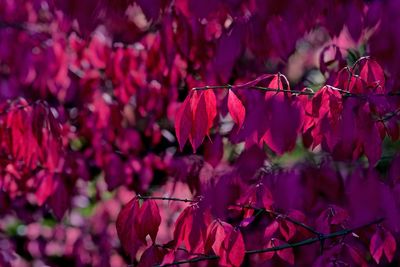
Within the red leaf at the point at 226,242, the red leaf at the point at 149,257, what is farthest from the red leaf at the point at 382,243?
the red leaf at the point at 149,257

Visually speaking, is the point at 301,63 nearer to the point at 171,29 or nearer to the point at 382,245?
the point at 171,29

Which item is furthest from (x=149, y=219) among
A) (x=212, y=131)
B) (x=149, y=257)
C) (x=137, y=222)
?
(x=212, y=131)

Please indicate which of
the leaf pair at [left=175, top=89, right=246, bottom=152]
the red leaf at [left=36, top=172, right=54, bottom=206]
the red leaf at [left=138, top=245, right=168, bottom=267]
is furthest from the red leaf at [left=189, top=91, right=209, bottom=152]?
the red leaf at [left=36, top=172, right=54, bottom=206]

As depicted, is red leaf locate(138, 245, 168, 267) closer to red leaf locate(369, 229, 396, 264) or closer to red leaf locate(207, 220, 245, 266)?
red leaf locate(207, 220, 245, 266)

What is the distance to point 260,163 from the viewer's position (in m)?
2.71

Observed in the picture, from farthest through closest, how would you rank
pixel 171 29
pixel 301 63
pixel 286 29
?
1. pixel 301 63
2. pixel 171 29
3. pixel 286 29

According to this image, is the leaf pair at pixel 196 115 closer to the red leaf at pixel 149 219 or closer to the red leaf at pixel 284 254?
the red leaf at pixel 149 219

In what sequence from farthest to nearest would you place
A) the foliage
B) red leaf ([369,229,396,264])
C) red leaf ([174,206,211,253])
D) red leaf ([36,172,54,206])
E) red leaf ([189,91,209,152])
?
1. red leaf ([36,172,54,206])
2. red leaf ([369,229,396,264])
3. red leaf ([174,206,211,253])
4. the foliage
5. red leaf ([189,91,209,152])

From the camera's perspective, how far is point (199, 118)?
1849mm

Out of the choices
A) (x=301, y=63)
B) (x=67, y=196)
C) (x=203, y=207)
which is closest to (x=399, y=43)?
(x=203, y=207)

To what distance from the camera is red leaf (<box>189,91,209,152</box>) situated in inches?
72.1

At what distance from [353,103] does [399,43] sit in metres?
0.58

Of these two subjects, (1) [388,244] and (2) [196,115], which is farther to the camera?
(1) [388,244]

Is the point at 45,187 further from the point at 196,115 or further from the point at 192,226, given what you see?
the point at 196,115
